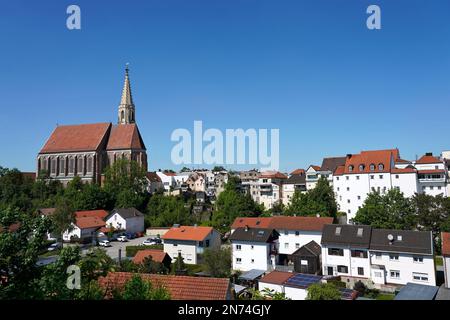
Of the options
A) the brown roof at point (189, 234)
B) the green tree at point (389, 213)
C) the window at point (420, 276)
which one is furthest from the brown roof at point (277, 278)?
the green tree at point (389, 213)

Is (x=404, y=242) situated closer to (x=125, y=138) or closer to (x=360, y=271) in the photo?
(x=360, y=271)

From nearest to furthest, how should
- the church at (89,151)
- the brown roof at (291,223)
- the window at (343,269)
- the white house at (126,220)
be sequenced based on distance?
the window at (343,269) < the brown roof at (291,223) < the white house at (126,220) < the church at (89,151)

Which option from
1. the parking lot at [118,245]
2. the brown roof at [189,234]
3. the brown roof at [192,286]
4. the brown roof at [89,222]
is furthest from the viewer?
the brown roof at [89,222]

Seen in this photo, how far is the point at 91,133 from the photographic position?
65.8 m

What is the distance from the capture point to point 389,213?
1185 inches

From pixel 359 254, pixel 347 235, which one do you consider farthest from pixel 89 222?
pixel 359 254

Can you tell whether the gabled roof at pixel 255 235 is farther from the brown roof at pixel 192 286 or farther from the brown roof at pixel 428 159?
the brown roof at pixel 428 159

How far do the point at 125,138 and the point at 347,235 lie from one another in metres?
48.6

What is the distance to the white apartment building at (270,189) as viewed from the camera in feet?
168

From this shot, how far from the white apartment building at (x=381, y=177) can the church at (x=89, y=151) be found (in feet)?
119

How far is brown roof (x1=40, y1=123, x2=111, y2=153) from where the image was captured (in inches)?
2504
